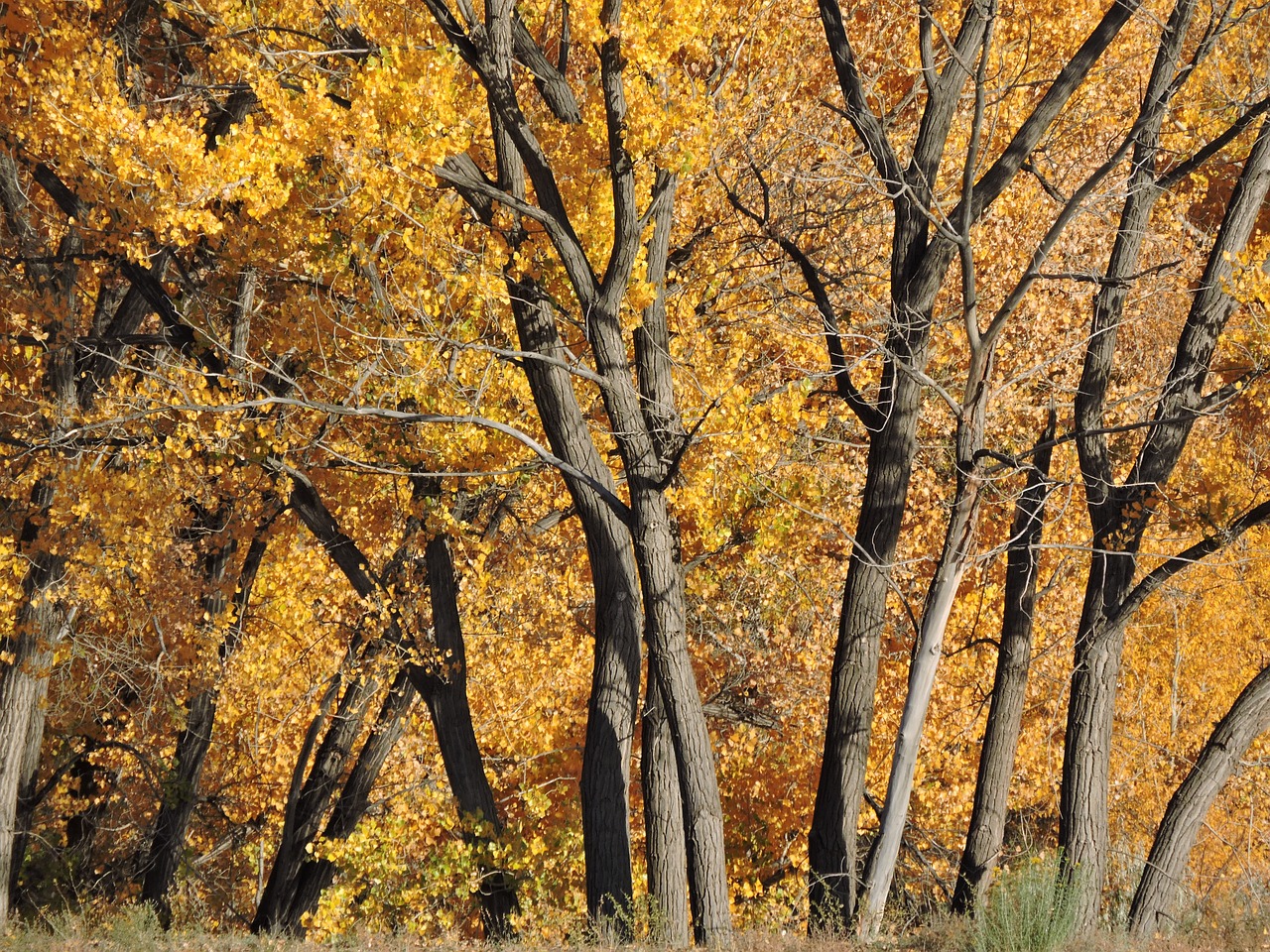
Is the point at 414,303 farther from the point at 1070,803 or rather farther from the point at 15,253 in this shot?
the point at 1070,803

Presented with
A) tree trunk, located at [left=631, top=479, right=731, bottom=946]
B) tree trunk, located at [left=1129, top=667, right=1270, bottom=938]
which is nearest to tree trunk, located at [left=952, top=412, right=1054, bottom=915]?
tree trunk, located at [left=1129, top=667, right=1270, bottom=938]

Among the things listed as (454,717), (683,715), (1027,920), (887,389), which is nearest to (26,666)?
(454,717)

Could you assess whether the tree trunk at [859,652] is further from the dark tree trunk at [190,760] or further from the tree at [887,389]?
the dark tree trunk at [190,760]

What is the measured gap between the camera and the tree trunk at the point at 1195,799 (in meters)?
8.10

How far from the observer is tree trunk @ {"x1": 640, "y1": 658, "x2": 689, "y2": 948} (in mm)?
8273

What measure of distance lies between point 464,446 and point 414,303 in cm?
120

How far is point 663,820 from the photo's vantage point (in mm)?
8664

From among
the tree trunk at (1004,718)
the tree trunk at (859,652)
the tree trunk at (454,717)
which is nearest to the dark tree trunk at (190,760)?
the tree trunk at (454,717)

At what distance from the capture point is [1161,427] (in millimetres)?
8805

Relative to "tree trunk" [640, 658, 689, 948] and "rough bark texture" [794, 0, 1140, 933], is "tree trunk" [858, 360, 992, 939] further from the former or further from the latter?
"tree trunk" [640, 658, 689, 948]

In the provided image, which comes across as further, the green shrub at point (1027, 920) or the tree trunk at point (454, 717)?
the tree trunk at point (454, 717)

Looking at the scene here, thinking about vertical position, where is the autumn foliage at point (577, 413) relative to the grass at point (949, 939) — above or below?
above

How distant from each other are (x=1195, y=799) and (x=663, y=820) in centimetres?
382

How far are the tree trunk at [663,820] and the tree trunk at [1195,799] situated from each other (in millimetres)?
3169
